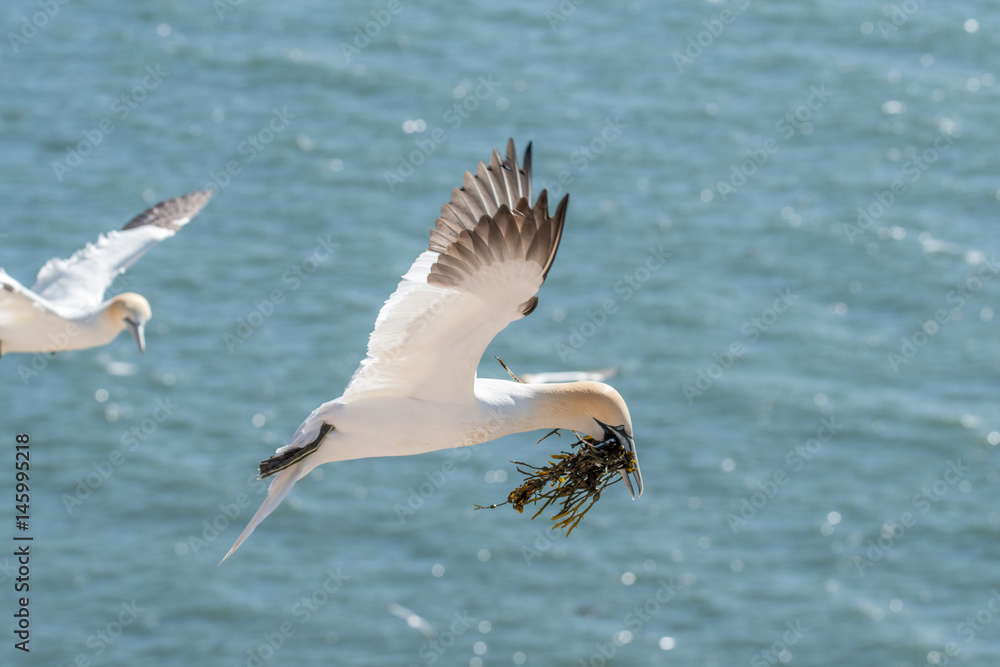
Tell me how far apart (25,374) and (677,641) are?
18771mm

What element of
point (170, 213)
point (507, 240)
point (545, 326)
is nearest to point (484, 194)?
point (507, 240)

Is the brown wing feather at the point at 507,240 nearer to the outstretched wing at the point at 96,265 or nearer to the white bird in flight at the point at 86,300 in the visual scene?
the white bird in flight at the point at 86,300

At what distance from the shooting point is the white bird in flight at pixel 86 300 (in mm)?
15539

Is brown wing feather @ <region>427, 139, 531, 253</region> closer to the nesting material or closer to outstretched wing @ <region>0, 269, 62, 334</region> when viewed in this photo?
the nesting material

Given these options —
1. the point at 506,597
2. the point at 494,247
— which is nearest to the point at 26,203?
the point at 506,597

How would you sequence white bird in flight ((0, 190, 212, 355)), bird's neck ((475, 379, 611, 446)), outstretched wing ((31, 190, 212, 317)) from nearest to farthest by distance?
1. bird's neck ((475, 379, 611, 446))
2. white bird in flight ((0, 190, 212, 355))
3. outstretched wing ((31, 190, 212, 317))

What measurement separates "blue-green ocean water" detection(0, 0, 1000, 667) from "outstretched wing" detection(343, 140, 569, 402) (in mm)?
23908

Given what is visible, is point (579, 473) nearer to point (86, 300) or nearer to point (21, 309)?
point (21, 309)

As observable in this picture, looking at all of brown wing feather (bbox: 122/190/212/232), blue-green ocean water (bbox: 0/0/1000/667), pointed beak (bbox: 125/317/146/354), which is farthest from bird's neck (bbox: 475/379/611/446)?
blue-green ocean water (bbox: 0/0/1000/667)

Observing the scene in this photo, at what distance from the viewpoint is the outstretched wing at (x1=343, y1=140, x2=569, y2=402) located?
873 cm

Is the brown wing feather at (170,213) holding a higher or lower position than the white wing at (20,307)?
lower

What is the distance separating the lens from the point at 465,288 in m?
8.87

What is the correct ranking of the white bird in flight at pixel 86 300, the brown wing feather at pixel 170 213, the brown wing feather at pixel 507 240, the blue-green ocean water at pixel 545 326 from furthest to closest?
the blue-green ocean water at pixel 545 326
the brown wing feather at pixel 170 213
the white bird in flight at pixel 86 300
the brown wing feather at pixel 507 240

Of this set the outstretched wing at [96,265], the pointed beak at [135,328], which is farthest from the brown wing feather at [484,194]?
the pointed beak at [135,328]
